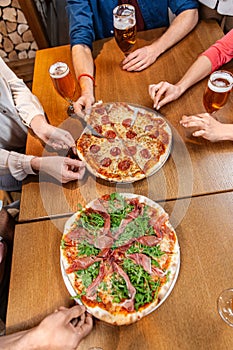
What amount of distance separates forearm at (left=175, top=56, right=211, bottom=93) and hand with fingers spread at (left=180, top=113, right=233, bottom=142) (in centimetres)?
28

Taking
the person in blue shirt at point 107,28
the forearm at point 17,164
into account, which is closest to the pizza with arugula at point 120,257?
the forearm at point 17,164

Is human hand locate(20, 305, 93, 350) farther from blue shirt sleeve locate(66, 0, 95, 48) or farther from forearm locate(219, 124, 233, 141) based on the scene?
blue shirt sleeve locate(66, 0, 95, 48)

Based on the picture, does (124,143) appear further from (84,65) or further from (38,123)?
(84,65)

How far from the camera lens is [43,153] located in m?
1.49

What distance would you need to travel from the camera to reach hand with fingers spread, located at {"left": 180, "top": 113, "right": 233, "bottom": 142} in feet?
4.46

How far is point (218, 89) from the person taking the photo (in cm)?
133

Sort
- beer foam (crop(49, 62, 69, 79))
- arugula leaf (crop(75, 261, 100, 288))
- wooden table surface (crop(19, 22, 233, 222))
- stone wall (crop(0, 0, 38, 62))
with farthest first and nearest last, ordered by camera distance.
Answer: stone wall (crop(0, 0, 38, 62)) < beer foam (crop(49, 62, 69, 79)) < wooden table surface (crop(19, 22, 233, 222)) < arugula leaf (crop(75, 261, 100, 288))

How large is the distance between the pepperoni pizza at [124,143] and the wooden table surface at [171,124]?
44mm

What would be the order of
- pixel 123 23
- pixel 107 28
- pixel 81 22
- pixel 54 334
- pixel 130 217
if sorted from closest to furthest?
pixel 54 334 → pixel 130 217 → pixel 123 23 → pixel 81 22 → pixel 107 28

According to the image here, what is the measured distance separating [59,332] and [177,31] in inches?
61.9

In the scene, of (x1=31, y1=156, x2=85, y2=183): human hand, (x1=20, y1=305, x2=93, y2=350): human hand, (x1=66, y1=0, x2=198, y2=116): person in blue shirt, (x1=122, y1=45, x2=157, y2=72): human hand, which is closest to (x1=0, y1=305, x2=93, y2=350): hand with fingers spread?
(x1=20, y1=305, x2=93, y2=350): human hand

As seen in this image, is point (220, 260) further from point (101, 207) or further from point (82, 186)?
point (82, 186)

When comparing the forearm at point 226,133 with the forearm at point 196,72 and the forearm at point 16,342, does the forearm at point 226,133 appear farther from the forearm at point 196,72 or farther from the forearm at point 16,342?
the forearm at point 16,342

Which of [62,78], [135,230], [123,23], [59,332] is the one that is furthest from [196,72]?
[59,332]
